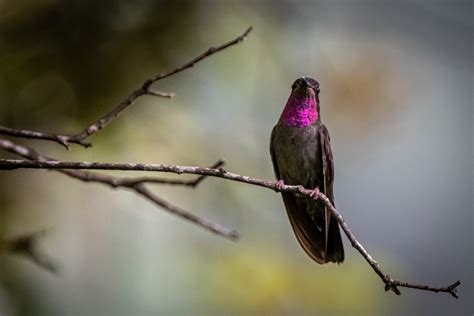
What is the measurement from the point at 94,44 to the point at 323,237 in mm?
2481

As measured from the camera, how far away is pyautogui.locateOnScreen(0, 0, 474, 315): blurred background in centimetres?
351

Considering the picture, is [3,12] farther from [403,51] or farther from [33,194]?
[403,51]

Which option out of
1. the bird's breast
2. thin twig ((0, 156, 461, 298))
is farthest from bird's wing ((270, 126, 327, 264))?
the bird's breast

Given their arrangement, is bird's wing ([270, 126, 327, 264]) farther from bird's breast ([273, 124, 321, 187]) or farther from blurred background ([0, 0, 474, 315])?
blurred background ([0, 0, 474, 315])

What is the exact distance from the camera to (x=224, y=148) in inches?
153

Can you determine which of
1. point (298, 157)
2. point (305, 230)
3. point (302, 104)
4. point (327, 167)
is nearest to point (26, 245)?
point (298, 157)

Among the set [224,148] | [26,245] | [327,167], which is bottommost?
[327,167]

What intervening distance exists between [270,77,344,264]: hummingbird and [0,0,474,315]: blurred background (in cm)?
96

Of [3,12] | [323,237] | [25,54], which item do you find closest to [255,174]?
[25,54]

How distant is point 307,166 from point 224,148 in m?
1.91

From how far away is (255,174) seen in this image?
136 inches

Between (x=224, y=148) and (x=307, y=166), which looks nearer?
(x=307, y=166)

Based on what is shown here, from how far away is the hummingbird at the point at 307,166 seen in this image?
1.38 m

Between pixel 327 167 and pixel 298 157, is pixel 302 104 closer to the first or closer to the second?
pixel 327 167
